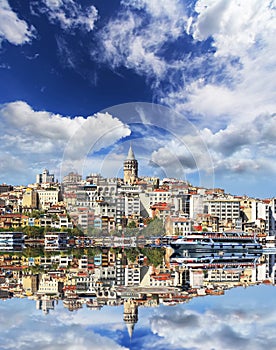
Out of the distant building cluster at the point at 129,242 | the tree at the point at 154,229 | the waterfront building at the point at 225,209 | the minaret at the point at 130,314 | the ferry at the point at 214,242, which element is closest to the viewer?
the minaret at the point at 130,314

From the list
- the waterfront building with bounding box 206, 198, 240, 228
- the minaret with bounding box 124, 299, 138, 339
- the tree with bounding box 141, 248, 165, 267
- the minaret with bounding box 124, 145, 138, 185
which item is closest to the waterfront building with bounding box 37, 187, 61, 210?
the minaret with bounding box 124, 145, 138, 185

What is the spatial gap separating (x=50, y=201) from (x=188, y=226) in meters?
5.41

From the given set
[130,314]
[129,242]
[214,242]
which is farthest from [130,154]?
[130,314]

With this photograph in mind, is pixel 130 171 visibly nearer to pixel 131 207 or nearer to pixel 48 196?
pixel 131 207

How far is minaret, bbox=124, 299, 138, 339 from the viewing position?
2365mm

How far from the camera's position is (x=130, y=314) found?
2.63 m

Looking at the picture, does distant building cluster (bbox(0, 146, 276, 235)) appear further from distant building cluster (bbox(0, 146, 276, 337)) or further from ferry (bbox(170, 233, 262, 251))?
ferry (bbox(170, 233, 262, 251))

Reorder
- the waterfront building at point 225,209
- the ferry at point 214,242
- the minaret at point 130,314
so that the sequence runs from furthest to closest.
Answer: the waterfront building at point 225,209 → the ferry at point 214,242 → the minaret at point 130,314

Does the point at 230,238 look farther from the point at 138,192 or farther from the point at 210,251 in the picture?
the point at 138,192

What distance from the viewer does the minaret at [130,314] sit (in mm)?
2365

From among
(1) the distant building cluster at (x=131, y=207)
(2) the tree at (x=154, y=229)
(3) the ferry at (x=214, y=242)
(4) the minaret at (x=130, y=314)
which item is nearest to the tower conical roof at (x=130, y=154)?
(1) the distant building cluster at (x=131, y=207)

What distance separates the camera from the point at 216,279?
14.3 feet

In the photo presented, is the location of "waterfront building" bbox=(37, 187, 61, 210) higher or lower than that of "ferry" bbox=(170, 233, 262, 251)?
higher

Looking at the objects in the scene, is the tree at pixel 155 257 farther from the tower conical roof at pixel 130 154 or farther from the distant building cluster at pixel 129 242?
the tower conical roof at pixel 130 154
